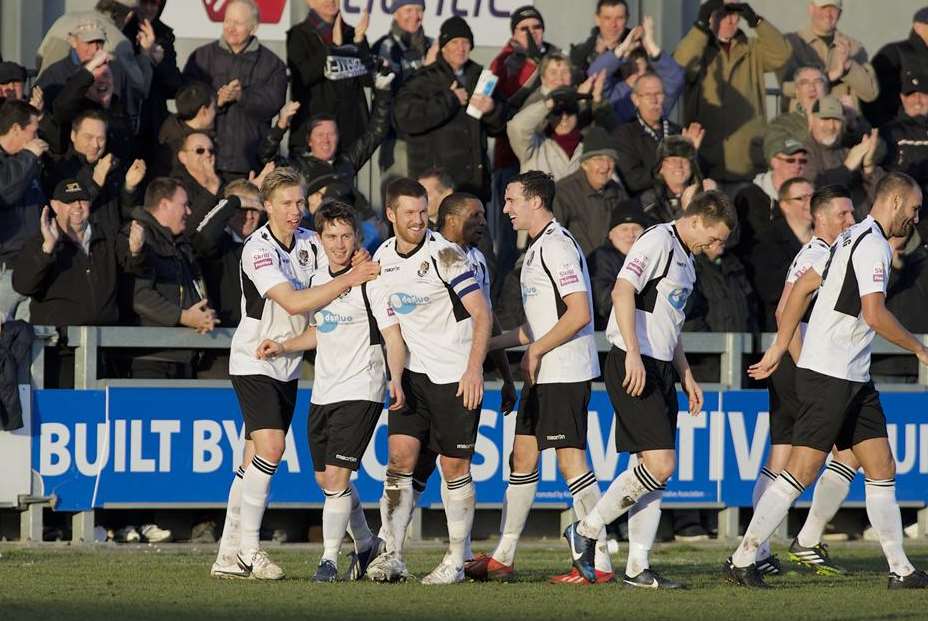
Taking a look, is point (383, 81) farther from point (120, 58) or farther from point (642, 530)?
point (642, 530)

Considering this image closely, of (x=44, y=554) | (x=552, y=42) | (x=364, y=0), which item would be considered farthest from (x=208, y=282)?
(x=552, y=42)

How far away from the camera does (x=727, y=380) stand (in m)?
13.7

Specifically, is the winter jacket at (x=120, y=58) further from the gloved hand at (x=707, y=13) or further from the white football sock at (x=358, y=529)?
the gloved hand at (x=707, y=13)

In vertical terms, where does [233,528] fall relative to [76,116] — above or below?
below

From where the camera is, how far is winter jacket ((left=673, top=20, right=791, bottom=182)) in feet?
52.5

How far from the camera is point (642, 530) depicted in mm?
9812

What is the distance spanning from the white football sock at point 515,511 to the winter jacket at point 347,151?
4258 millimetres

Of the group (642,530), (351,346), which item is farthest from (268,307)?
(642,530)

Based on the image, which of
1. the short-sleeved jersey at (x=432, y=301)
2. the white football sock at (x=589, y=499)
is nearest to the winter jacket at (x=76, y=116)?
the short-sleeved jersey at (x=432, y=301)

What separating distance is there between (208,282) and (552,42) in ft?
18.7

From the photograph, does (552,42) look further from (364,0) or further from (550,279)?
(550,279)

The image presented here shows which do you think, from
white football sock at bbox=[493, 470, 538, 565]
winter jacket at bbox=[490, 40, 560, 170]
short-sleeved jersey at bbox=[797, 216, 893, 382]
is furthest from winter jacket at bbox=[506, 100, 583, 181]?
short-sleeved jersey at bbox=[797, 216, 893, 382]

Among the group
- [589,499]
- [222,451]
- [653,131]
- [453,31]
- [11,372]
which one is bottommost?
[222,451]

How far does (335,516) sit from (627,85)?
6863 millimetres
